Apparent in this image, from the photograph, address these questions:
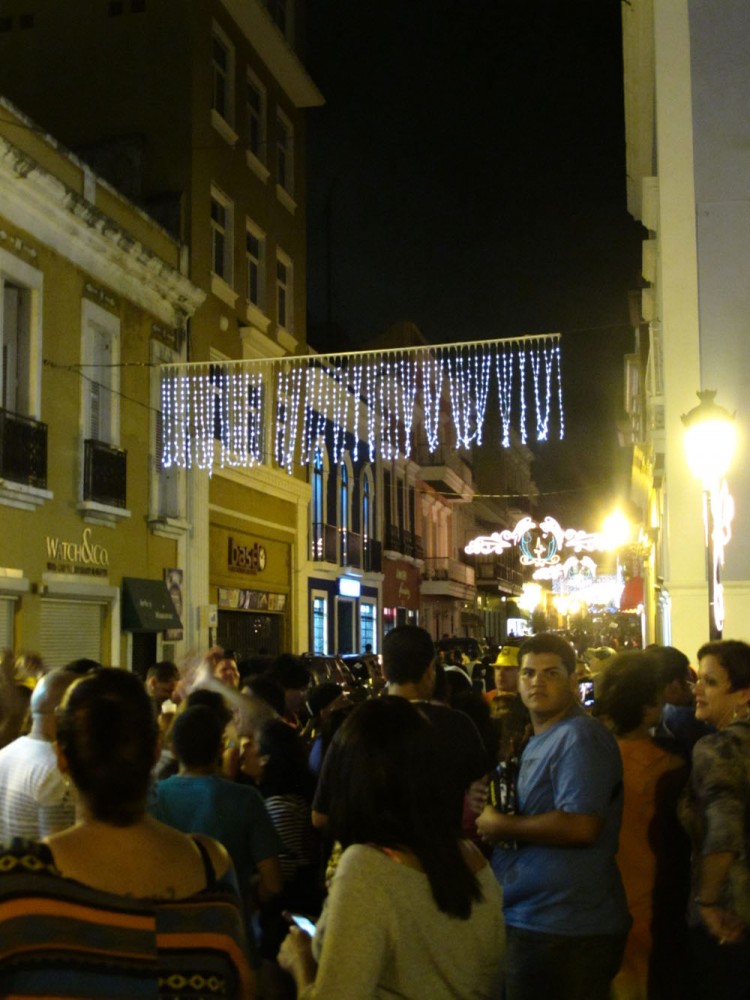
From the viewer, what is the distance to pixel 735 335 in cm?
1415

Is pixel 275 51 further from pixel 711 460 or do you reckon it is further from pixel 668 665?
pixel 668 665

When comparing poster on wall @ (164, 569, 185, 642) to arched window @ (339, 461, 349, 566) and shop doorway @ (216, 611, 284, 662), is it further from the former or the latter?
arched window @ (339, 461, 349, 566)

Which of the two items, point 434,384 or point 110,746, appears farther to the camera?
point 434,384

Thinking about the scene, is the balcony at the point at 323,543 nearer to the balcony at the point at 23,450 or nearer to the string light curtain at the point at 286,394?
the string light curtain at the point at 286,394

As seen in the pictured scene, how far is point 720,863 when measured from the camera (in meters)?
4.03

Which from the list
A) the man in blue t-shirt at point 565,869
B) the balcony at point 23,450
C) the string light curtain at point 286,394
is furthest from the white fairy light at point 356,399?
the man in blue t-shirt at point 565,869

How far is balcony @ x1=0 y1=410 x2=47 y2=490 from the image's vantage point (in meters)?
16.1

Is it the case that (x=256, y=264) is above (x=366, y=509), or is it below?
above

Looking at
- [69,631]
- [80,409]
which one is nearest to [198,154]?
[80,409]

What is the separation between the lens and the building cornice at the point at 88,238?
16.4 m

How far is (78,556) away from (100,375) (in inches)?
123

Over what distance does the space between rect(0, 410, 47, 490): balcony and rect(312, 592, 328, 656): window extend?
14048 mm

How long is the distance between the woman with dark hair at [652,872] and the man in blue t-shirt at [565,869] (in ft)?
1.54

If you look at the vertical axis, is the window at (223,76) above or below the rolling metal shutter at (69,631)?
above
